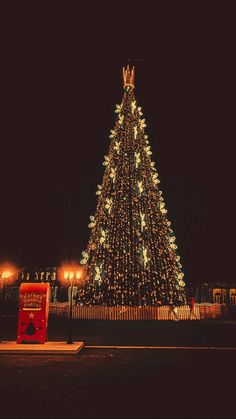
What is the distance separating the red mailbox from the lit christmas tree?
6534mm

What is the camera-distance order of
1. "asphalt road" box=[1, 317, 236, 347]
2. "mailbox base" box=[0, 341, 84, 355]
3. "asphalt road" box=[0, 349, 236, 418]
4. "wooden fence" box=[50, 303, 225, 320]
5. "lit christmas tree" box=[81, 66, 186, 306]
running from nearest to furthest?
"asphalt road" box=[0, 349, 236, 418] → "mailbox base" box=[0, 341, 84, 355] → "asphalt road" box=[1, 317, 236, 347] → "lit christmas tree" box=[81, 66, 186, 306] → "wooden fence" box=[50, 303, 225, 320]

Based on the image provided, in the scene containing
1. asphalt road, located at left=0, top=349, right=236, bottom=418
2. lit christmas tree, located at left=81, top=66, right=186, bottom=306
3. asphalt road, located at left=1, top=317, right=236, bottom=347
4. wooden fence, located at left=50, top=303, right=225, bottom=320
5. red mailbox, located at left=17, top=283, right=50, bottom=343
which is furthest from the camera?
wooden fence, located at left=50, top=303, right=225, bottom=320

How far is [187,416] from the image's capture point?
18.9ft

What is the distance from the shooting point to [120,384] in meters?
7.67

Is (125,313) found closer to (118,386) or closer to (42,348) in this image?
(42,348)

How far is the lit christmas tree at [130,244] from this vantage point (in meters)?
20.1

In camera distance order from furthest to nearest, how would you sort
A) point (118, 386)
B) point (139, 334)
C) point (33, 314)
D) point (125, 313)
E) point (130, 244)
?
point (125, 313), point (130, 244), point (139, 334), point (33, 314), point (118, 386)

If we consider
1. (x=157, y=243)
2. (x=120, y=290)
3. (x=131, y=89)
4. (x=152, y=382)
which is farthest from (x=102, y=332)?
(x=131, y=89)

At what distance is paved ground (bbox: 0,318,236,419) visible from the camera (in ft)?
19.7

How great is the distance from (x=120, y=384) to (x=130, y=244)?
12.7 meters

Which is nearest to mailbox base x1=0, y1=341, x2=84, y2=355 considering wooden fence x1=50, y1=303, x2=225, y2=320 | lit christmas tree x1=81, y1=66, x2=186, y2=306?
lit christmas tree x1=81, y1=66, x2=186, y2=306

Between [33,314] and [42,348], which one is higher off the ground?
[33,314]

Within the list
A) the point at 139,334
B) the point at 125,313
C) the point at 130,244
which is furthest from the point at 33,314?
the point at 125,313

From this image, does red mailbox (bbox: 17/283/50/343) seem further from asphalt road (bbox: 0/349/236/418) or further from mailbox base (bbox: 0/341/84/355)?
asphalt road (bbox: 0/349/236/418)
